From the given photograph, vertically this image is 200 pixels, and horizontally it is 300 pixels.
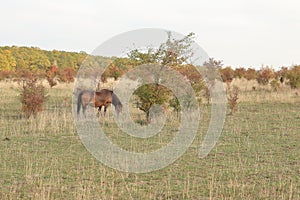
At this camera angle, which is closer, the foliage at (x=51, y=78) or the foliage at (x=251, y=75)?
the foliage at (x=51, y=78)

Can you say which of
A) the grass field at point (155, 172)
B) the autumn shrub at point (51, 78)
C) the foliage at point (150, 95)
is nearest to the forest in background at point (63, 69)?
the autumn shrub at point (51, 78)

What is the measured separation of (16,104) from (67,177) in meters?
12.5

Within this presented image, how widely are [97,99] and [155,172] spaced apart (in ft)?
24.9

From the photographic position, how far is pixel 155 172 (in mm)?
6566

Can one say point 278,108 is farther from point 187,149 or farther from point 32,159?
point 32,159

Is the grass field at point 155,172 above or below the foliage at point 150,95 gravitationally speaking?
below

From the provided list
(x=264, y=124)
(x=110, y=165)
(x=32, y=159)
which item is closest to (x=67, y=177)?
(x=110, y=165)

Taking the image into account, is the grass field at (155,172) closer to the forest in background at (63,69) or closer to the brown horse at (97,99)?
the brown horse at (97,99)

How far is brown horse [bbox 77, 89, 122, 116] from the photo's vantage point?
13531 millimetres

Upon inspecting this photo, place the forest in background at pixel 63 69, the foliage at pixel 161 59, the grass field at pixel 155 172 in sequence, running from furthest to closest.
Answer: the forest in background at pixel 63 69 < the foliage at pixel 161 59 < the grass field at pixel 155 172

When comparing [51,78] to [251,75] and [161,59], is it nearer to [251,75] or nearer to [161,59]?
[161,59]

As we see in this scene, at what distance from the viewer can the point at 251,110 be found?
16156 millimetres

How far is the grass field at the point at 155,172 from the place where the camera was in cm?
528

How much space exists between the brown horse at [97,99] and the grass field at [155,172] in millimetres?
1781
